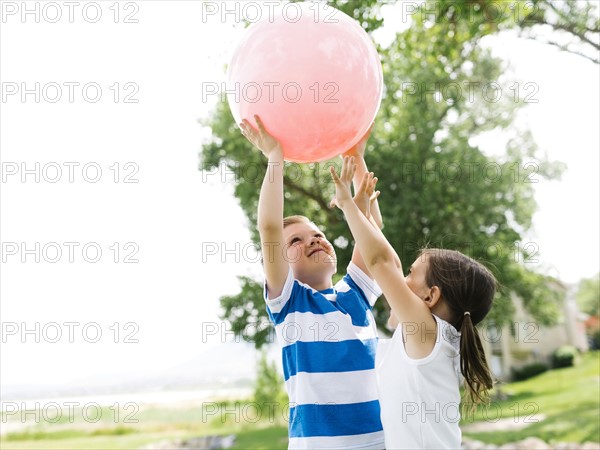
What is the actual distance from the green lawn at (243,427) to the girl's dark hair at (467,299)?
700 centimetres

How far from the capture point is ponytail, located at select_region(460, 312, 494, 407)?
207cm

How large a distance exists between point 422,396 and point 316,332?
462 mm

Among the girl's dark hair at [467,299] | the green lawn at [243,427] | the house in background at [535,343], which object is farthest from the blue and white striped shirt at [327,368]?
the house in background at [535,343]

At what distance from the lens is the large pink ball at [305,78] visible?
2156 mm

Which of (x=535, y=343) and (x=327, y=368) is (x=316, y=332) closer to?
(x=327, y=368)

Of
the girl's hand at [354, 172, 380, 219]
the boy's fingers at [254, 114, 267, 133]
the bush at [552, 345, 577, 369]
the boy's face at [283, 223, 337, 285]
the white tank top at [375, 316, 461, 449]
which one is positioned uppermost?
the boy's fingers at [254, 114, 267, 133]

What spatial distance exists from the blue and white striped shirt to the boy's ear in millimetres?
289

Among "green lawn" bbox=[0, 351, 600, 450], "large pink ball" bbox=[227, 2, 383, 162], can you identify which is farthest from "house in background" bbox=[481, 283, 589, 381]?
"large pink ball" bbox=[227, 2, 383, 162]

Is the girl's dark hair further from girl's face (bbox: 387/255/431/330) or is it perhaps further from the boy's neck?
the boy's neck

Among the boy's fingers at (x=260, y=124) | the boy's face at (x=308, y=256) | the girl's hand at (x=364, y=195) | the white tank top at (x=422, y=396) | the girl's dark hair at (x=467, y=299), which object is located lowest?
the white tank top at (x=422, y=396)

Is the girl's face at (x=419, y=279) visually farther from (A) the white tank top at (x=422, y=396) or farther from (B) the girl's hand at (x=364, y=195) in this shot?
(B) the girl's hand at (x=364, y=195)

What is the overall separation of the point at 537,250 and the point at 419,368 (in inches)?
405

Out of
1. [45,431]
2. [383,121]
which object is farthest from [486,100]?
[45,431]

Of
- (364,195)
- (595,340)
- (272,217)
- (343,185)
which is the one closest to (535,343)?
(595,340)
